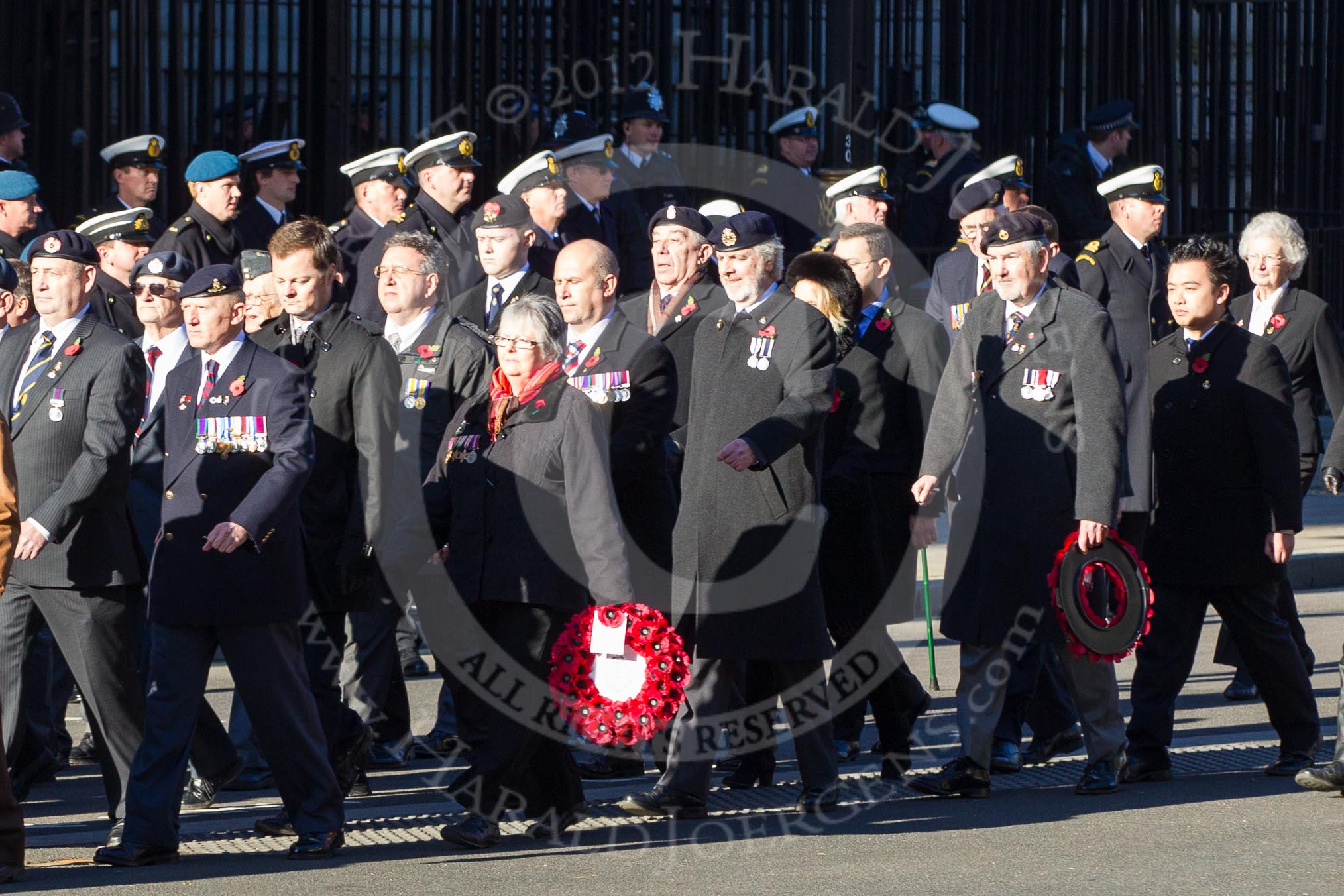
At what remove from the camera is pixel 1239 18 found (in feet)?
55.0

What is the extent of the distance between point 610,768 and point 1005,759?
139 cm

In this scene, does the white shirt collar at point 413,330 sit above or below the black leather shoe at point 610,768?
above

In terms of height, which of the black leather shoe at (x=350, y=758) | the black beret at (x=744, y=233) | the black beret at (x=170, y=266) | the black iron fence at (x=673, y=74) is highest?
the black iron fence at (x=673, y=74)

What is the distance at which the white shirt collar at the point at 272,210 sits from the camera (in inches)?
400

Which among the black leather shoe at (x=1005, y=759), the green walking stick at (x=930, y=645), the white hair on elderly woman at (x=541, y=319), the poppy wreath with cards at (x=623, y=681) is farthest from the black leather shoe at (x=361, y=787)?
the green walking stick at (x=930, y=645)

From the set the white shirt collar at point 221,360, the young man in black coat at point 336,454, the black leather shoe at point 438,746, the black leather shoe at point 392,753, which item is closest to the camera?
the white shirt collar at point 221,360

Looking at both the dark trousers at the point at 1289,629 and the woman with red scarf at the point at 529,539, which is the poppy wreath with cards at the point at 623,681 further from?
the dark trousers at the point at 1289,629

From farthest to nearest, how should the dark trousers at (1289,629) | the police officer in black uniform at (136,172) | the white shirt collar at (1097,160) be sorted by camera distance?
the white shirt collar at (1097,160)
the police officer in black uniform at (136,172)
the dark trousers at (1289,629)

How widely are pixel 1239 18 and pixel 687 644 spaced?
37.8 ft

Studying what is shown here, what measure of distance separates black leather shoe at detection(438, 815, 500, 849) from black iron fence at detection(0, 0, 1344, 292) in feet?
22.1

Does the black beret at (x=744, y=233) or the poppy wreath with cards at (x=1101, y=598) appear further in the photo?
the black beret at (x=744, y=233)

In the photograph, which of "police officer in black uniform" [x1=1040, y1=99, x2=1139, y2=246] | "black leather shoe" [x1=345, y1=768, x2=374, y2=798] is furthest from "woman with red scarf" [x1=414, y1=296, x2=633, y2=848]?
"police officer in black uniform" [x1=1040, y1=99, x2=1139, y2=246]

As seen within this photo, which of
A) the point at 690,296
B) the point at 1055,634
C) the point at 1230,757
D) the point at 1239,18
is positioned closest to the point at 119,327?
the point at 690,296

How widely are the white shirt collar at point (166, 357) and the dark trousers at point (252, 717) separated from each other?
5.57ft
